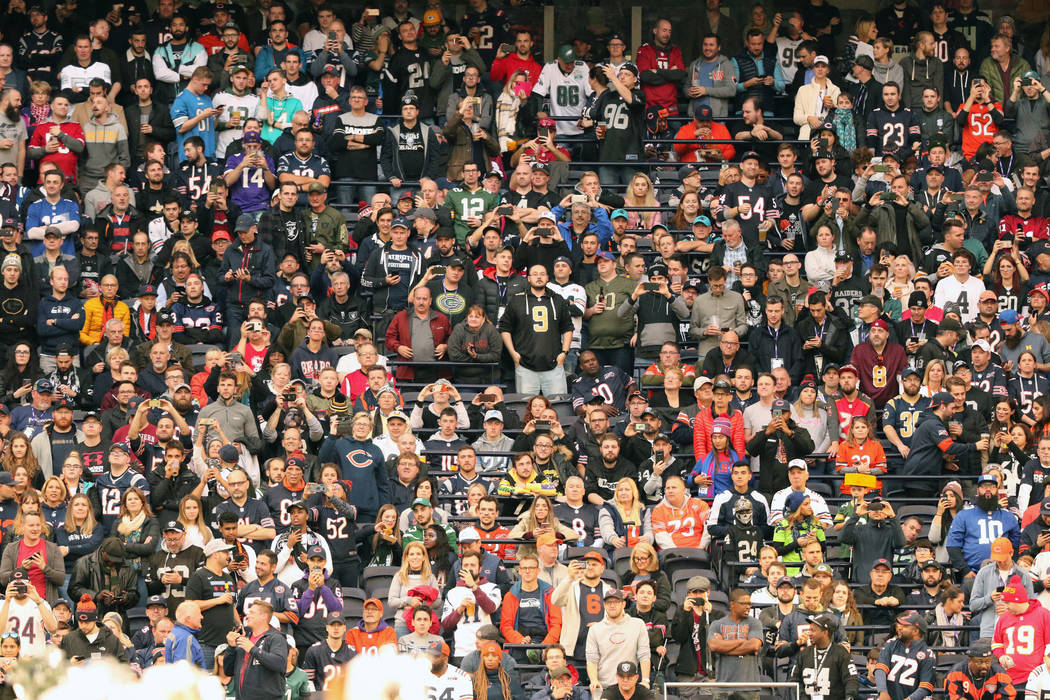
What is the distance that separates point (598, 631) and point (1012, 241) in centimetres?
875

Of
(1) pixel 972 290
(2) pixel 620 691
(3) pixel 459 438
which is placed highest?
(1) pixel 972 290

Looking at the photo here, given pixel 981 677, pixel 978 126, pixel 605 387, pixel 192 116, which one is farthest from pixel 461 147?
pixel 981 677

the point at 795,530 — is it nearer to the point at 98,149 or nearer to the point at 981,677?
the point at 981,677

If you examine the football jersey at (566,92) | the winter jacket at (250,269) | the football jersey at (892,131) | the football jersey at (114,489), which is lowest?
the football jersey at (114,489)

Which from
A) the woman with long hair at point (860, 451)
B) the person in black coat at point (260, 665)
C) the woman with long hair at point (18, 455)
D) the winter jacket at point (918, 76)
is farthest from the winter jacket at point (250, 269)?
the winter jacket at point (918, 76)

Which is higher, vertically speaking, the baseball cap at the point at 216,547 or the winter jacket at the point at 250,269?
the winter jacket at the point at 250,269

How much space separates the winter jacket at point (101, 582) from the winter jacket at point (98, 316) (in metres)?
3.95

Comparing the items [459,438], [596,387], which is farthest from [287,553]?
[596,387]

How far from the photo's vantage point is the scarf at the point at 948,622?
16.3 m

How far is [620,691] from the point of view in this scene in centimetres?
1462

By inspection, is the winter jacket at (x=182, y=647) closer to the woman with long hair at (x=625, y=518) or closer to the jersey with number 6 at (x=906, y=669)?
the woman with long hair at (x=625, y=518)

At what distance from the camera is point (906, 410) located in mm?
18938

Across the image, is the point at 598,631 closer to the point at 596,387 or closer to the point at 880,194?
the point at 596,387

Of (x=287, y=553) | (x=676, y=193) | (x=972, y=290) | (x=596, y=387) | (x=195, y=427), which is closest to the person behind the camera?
(x=287, y=553)
